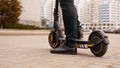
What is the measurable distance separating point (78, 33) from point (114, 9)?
134m

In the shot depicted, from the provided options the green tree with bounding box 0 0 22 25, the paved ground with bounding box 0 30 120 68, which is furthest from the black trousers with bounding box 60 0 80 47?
the green tree with bounding box 0 0 22 25

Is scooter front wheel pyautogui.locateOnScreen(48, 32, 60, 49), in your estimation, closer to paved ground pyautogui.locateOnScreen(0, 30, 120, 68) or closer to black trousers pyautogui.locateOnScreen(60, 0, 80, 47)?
paved ground pyautogui.locateOnScreen(0, 30, 120, 68)

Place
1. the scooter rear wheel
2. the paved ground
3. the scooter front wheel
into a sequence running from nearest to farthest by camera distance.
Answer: the paved ground
the scooter rear wheel
the scooter front wheel

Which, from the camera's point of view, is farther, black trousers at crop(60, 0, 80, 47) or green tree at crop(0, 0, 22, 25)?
green tree at crop(0, 0, 22, 25)

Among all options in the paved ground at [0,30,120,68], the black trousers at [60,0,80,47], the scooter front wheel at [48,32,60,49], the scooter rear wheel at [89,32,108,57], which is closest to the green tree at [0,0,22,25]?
the scooter front wheel at [48,32,60,49]

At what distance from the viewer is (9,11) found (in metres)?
38.7

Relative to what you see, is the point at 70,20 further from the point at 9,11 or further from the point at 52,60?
the point at 9,11

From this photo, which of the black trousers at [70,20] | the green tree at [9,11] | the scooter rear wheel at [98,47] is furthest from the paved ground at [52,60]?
the green tree at [9,11]

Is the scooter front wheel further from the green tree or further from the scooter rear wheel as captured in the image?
the green tree

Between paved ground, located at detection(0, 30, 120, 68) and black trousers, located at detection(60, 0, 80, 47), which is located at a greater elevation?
black trousers, located at detection(60, 0, 80, 47)

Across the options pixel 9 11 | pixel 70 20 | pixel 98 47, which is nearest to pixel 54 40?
pixel 70 20

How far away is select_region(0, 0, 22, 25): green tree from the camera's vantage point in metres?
38.5

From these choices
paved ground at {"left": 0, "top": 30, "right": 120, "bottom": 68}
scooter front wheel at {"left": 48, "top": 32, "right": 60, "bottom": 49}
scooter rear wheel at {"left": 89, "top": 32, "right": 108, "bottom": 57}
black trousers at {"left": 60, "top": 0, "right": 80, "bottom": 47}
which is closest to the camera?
paved ground at {"left": 0, "top": 30, "right": 120, "bottom": 68}

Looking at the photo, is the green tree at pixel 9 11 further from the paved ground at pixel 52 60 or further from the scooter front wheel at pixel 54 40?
the paved ground at pixel 52 60
